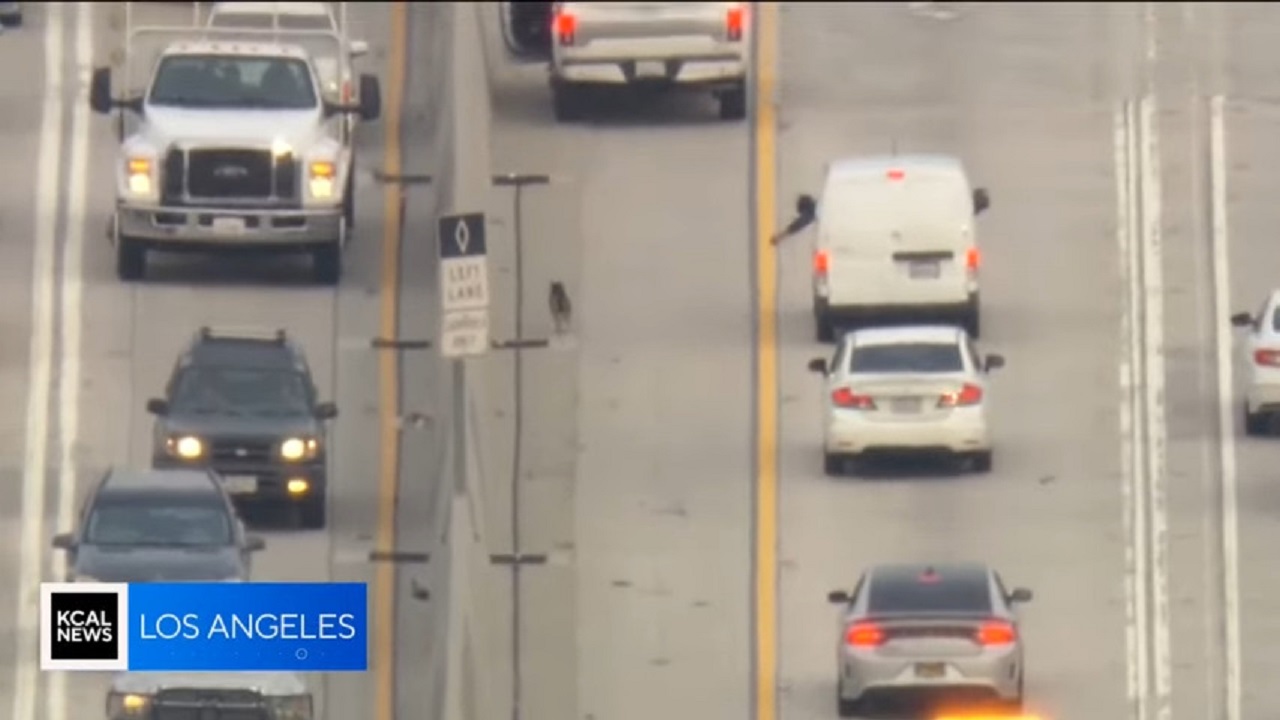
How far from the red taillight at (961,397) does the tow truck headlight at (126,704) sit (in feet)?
37.9

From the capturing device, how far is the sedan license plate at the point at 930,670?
55875 mm

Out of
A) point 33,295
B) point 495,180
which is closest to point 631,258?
point 495,180

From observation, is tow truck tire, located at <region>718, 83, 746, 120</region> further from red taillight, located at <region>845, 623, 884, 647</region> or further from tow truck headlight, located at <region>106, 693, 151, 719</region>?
tow truck headlight, located at <region>106, 693, 151, 719</region>

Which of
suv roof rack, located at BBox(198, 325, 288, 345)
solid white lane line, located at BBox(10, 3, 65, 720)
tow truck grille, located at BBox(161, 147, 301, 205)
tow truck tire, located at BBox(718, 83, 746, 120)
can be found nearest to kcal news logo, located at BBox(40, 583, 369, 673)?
solid white lane line, located at BBox(10, 3, 65, 720)

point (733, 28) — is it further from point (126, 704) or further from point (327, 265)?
point (126, 704)

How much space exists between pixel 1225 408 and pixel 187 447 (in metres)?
10.1

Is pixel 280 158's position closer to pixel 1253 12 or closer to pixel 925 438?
pixel 925 438

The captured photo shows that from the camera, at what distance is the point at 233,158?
2655 inches

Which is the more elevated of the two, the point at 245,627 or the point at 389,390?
the point at 389,390

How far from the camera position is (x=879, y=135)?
73.0 m

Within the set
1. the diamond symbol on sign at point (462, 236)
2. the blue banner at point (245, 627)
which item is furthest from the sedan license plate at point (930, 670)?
the diamond symbol on sign at point (462, 236)

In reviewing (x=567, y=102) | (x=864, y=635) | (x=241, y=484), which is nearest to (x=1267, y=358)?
(x=864, y=635)

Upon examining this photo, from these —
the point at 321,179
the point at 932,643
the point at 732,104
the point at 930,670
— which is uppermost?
the point at 732,104

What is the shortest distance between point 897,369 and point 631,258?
6.53 metres
